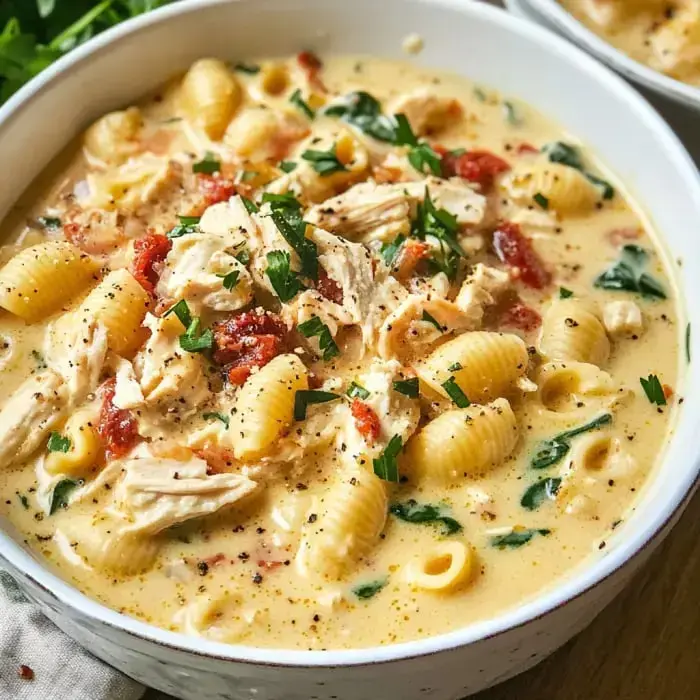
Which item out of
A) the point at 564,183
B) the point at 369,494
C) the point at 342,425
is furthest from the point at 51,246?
the point at 564,183

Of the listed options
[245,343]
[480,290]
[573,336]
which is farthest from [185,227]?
[573,336]

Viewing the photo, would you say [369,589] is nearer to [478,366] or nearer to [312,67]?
[478,366]

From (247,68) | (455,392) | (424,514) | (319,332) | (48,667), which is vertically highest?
(247,68)

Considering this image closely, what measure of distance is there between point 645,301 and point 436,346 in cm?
56

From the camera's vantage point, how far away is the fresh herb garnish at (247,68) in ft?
9.96

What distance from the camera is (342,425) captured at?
2.22 meters

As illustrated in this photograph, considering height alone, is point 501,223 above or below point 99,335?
below

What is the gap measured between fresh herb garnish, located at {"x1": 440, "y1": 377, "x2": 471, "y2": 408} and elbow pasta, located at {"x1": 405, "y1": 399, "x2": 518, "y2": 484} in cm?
3

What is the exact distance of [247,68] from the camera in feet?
9.99

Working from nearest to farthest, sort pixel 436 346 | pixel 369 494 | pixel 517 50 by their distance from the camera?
pixel 369 494 < pixel 436 346 < pixel 517 50

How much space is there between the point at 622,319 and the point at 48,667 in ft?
4.74

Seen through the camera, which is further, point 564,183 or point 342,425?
point 564,183

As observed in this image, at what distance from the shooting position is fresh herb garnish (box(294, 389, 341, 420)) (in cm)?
222

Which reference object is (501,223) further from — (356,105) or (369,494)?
(369,494)
